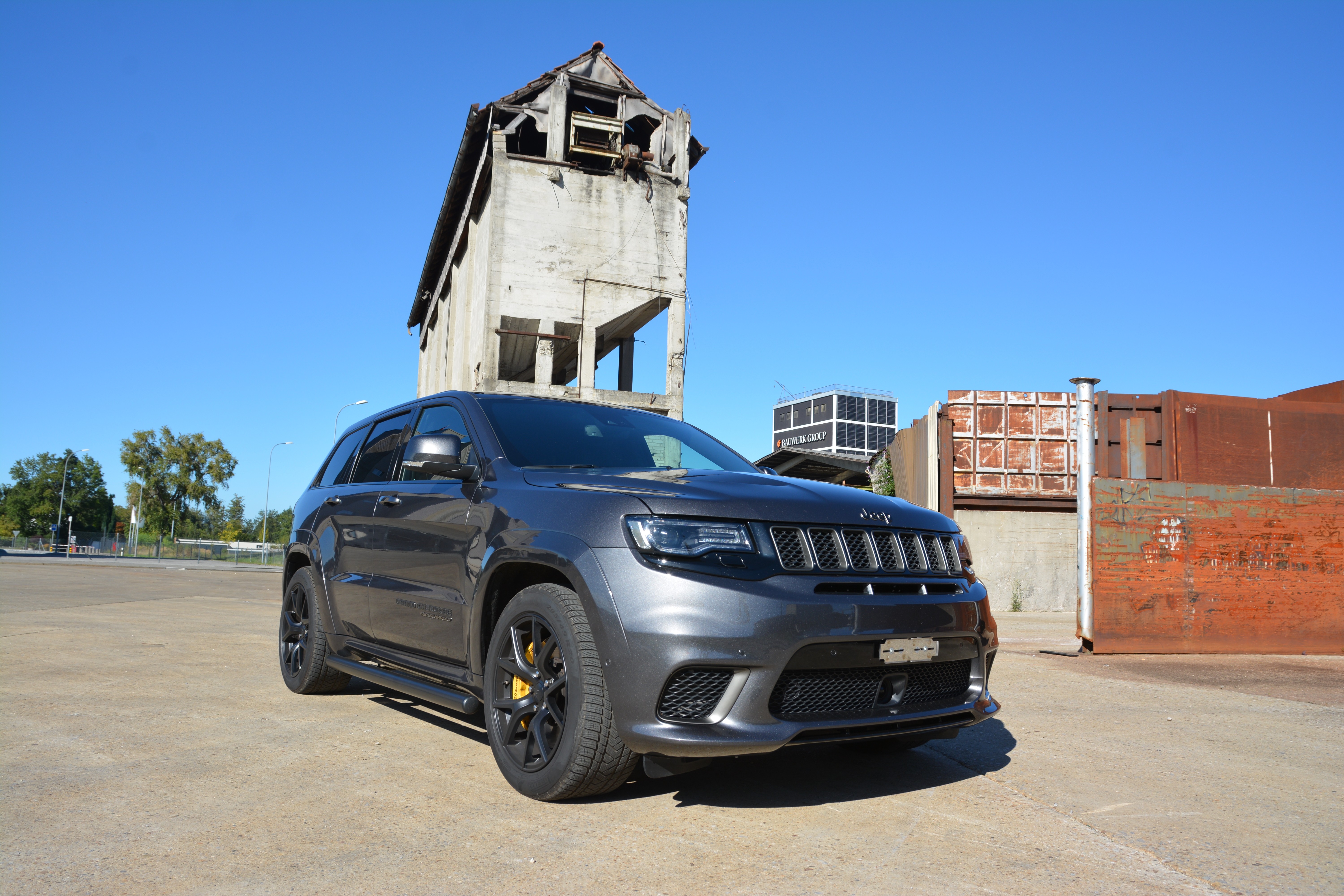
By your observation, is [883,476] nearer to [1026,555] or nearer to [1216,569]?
[1026,555]

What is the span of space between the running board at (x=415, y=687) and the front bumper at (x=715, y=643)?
98 centimetres

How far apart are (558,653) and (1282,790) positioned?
121 inches

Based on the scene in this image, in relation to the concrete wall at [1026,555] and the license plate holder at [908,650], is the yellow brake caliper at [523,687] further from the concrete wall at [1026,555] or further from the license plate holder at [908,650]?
the concrete wall at [1026,555]

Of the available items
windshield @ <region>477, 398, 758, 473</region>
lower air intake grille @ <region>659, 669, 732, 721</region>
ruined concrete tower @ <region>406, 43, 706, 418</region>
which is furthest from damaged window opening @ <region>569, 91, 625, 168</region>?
lower air intake grille @ <region>659, 669, 732, 721</region>

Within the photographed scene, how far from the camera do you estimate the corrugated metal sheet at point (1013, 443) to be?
17578 mm

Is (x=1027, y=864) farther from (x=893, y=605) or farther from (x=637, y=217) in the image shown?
(x=637, y=217)

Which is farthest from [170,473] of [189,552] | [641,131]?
[641,131]

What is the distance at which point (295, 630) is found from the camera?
573cm

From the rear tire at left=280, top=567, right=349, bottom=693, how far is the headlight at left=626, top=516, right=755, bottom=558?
3011mm

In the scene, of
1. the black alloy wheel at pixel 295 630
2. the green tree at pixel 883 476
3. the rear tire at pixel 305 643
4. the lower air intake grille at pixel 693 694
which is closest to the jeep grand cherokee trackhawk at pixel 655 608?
the lower air intake grille at pixel 693 694

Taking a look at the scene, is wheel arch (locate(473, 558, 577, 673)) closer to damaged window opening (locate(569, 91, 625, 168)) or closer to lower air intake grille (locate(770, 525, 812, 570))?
lower air intake grille (locate(770, 525, 812, 570))

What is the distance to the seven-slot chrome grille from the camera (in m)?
3.14

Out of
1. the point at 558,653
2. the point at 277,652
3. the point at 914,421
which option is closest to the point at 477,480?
the point at 558,653

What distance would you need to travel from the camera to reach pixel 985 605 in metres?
3.71
